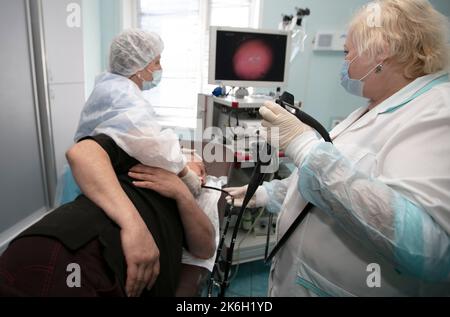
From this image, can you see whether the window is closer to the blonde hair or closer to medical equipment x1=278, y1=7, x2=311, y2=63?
medical equipment x1=278, y1=7, x2=311, y2=63

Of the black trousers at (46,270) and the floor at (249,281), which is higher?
the black trousers at (46,270)

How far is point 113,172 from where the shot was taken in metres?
0.87

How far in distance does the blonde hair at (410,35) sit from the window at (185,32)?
227cm

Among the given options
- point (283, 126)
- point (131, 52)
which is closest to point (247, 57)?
point (131, 52)

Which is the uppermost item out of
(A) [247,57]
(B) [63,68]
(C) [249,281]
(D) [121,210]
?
(A) [247,57]

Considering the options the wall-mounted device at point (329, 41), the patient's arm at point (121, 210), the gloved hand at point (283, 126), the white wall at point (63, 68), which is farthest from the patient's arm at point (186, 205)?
the wall-mounted device at point (329, 41)

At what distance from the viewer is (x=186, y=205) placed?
101 centimetres

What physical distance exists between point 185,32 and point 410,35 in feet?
8.86

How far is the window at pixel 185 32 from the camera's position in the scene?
3018 millimetres

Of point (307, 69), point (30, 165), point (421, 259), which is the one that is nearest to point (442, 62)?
point (421, 259)

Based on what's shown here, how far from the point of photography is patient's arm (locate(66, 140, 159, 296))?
78cm

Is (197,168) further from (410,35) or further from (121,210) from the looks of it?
(410,35)

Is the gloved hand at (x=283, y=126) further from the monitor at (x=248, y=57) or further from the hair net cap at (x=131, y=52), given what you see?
the monitor at (x=248, y=57)

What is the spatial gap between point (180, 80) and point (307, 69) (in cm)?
139
